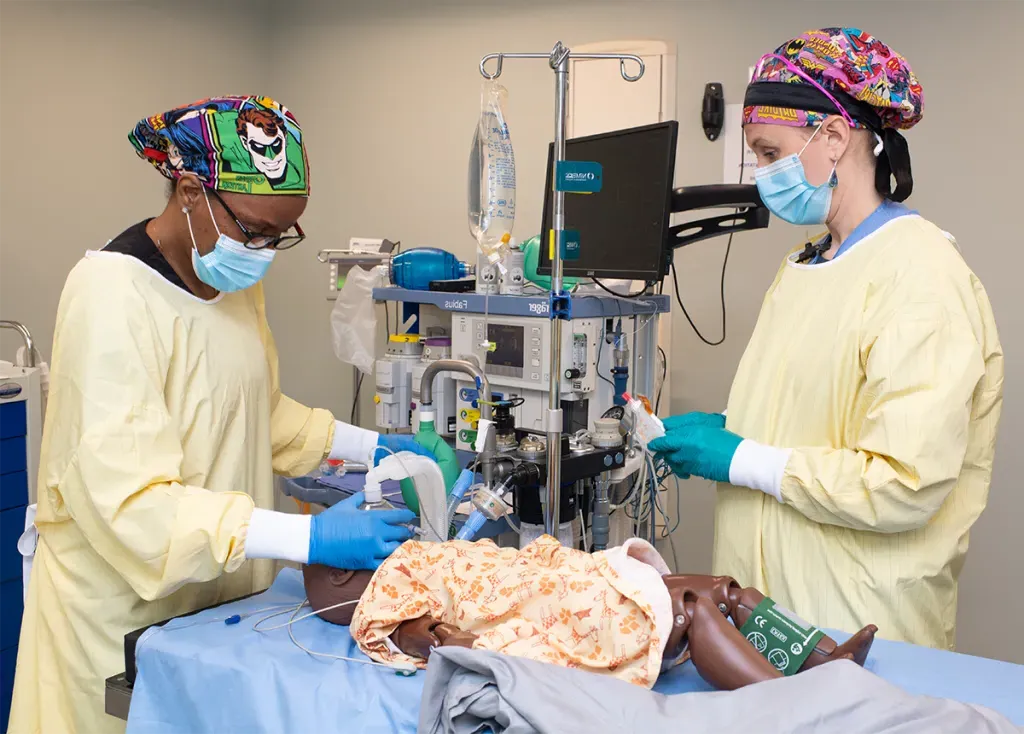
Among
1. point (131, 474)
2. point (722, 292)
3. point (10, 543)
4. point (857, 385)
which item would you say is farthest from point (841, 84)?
point (10, 543)

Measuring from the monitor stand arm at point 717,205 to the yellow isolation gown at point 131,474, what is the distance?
4.16ft

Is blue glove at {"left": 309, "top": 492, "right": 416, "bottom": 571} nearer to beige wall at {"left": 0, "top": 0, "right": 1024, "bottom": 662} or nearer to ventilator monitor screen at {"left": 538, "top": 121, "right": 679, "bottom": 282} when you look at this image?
ventilator monitor screen at {"left": 538, "top": 121, "right": 679, "bottom": 282}

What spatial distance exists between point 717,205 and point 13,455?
88.1 inches

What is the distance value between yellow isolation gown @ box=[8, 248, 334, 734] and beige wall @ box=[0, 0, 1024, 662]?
220 centimetres

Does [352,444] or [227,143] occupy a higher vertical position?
[227,143]

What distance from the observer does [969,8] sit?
3057mm

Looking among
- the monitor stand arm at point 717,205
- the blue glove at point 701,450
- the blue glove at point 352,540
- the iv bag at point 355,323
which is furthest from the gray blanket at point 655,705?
the iv bag at point 355,323

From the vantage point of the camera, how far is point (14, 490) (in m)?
2.77

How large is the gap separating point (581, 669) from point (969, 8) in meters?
2.76

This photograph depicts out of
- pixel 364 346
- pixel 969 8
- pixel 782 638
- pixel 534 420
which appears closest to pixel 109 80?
pixel 364 346

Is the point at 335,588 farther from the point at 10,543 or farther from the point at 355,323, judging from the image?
the point at 355,323

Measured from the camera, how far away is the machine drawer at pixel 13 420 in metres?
2.73

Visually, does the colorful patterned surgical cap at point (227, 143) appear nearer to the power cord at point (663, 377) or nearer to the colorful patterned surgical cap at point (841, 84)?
the colorful patterned surgical cap at point (841, 84)

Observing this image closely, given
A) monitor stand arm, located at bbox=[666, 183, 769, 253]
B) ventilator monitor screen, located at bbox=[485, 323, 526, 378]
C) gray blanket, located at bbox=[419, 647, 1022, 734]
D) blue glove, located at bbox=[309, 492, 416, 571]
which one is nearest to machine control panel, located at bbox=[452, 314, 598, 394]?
ventilator monitor screen, located at bbox=[485, 323, 526, 378]
